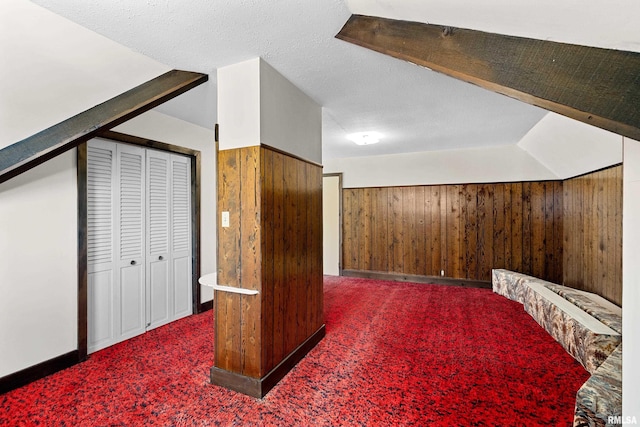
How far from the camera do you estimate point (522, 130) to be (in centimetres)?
409

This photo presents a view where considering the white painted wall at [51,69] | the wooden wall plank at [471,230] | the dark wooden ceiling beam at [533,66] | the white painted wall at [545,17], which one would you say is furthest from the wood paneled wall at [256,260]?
the wooden wall plank at [471,230]

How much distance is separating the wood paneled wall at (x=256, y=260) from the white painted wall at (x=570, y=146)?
3.10 metres

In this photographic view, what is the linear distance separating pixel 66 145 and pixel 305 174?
194 cm

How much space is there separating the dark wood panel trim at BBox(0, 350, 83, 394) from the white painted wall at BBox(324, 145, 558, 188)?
495cm

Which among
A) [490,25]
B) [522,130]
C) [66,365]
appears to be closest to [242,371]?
[66,365]

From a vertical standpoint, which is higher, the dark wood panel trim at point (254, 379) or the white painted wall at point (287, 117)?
the white painted wall at point (287, 117)

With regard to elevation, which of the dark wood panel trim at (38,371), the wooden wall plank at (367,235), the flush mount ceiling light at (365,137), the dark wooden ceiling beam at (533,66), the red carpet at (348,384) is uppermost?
the flush mount ceiling light at (365,137)

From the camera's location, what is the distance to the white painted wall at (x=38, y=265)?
223 cm

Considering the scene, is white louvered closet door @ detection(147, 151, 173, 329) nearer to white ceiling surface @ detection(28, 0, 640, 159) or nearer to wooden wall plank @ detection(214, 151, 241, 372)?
white ceiling surface @ detection(28, 0, 640, 159)

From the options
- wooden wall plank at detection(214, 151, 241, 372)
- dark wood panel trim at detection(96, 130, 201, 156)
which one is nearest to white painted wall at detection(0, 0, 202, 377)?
dark wood panel trim at detection(96, 130, 201, 156)

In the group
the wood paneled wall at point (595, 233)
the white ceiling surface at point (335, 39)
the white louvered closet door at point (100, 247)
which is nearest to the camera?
the white ceiling surface at point (335, 39)

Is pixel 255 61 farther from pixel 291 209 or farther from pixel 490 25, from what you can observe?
pixel 490 25

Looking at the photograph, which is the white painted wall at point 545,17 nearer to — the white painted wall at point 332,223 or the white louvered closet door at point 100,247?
the white louvered closet door at point 100,247

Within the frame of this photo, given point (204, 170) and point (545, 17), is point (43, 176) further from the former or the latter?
point (545, 17)
